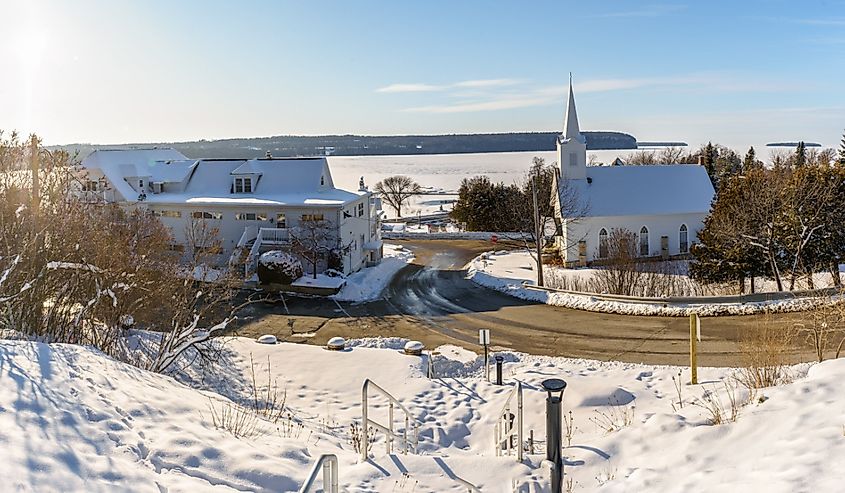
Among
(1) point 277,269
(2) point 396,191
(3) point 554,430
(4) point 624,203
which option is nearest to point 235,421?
(3) point 554,430

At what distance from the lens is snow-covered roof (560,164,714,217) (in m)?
38.2

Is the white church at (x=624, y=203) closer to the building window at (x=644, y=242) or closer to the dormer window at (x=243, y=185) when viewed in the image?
the building window at (x=644, y=242)

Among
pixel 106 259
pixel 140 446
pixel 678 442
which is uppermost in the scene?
pixel 106 259

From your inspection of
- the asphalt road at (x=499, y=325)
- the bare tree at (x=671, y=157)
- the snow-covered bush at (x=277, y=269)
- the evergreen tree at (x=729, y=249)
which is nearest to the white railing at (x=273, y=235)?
the snow-covered bush at (x=277, y=269)

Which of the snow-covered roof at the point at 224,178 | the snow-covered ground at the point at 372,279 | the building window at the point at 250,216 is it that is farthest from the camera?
the snow-covered roof at the point at 224,178

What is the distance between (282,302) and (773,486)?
79.1 ft

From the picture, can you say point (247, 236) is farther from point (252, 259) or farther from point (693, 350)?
point (693, 350)

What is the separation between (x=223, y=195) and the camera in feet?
120

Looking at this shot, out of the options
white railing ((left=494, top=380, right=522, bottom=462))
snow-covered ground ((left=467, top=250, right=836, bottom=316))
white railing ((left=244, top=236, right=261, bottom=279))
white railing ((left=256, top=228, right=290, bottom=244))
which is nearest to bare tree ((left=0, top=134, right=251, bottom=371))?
white railing ((left=494, top=380, right=522, bottom=462))

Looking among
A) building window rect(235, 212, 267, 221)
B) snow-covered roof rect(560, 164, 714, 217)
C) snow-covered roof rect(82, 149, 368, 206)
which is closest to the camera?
building window rect(235, 212, 267, 221)

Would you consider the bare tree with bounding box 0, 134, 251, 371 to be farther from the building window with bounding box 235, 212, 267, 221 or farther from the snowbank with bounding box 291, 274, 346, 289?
the building window with bounding box 235, 212, 267, 221

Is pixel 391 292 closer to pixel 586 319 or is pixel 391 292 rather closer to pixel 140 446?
pixel 586 319

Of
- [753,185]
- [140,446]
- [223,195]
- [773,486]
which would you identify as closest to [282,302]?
[223,195]

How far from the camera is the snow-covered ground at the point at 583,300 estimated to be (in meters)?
21.9
